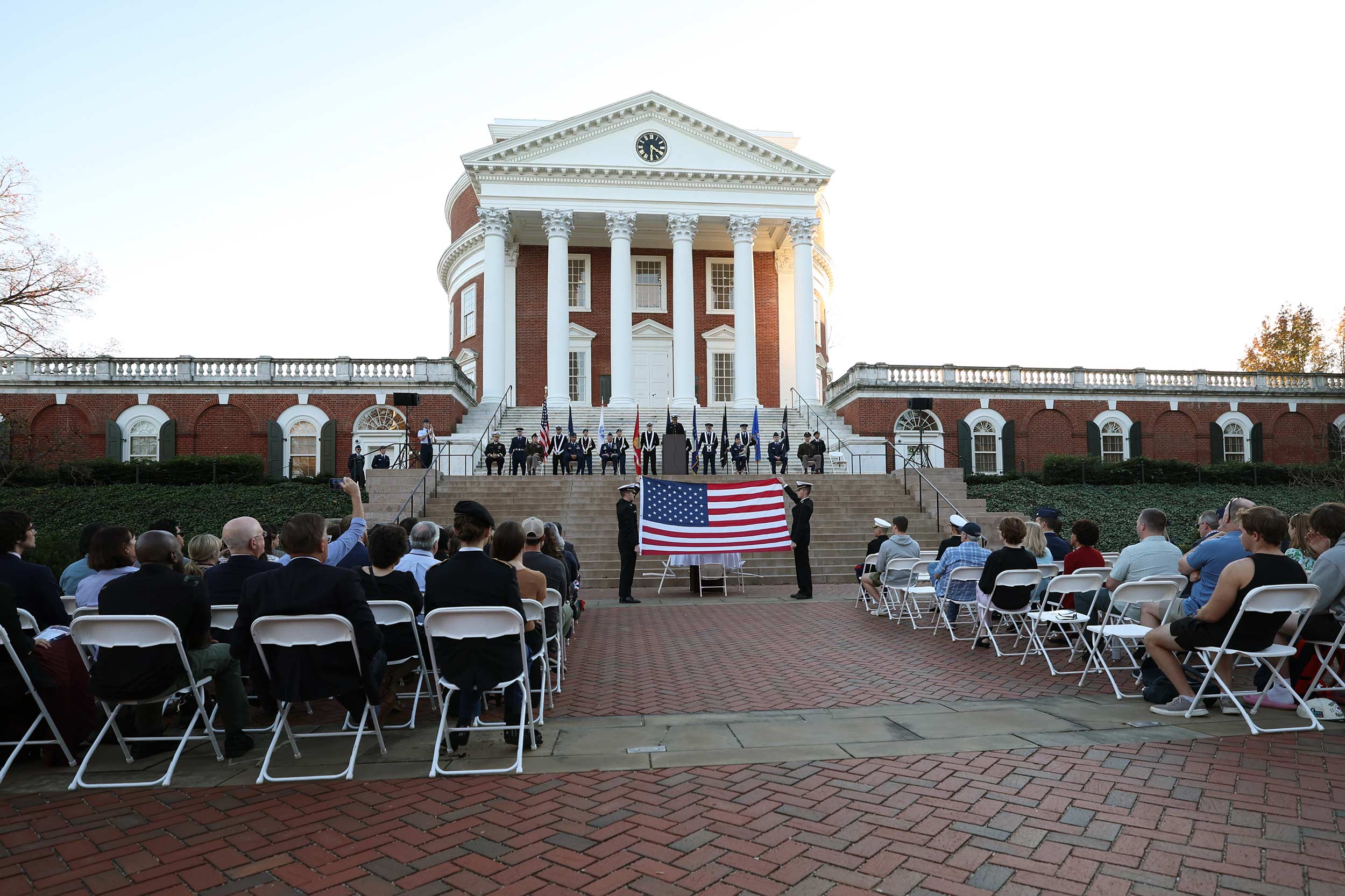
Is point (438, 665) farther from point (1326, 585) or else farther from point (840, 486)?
point (840, 486)

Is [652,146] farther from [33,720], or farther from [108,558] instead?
[33,720]

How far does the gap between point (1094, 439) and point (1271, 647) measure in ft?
102

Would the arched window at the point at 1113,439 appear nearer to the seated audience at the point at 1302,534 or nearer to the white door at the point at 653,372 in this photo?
the white door at the point at 653,372

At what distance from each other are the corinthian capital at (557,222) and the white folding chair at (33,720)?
101ft

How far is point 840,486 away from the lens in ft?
69.8

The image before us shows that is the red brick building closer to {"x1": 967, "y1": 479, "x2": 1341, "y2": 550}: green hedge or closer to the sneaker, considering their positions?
{"x1": 967, "y1": 479, "x2": 1341, "y2": 550}: green hedge

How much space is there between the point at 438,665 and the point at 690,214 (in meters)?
31.7

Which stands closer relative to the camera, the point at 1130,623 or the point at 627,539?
the point at 1130,623

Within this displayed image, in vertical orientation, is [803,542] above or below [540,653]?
→ above

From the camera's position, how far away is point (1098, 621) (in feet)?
28.5

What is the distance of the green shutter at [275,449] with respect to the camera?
30422 millimetres

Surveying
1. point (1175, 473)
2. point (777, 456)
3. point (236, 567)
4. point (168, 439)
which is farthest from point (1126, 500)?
point (168, 439)

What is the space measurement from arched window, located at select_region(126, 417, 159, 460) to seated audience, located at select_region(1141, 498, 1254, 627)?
32.8 metres

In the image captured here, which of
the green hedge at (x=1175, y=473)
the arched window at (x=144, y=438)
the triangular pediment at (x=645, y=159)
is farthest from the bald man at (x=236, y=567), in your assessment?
the triangular pediment at (x=645, y=159)
